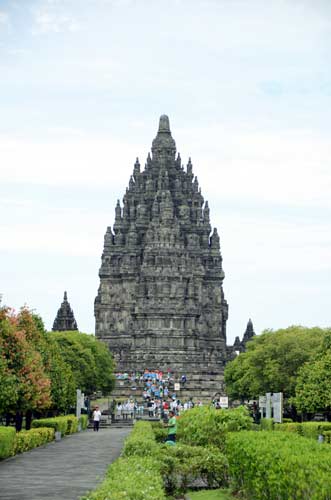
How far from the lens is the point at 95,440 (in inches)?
2265

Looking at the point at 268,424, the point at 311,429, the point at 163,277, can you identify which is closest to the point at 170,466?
the point at 311,429

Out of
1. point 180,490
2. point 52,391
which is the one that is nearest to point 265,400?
point 52,391

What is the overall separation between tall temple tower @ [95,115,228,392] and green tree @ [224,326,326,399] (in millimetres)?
51821

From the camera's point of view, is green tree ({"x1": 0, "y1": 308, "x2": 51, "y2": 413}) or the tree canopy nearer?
the tree canopy

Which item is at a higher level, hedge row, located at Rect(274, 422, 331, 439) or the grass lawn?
hedge row, located at Rect(274, 422, 331, 439)

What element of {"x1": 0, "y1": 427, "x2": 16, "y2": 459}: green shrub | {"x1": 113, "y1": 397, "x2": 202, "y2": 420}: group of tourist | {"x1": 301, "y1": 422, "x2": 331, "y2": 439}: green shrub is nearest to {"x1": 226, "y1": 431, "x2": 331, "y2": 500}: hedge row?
{"x1": 0, "y1": 427, "x2": 16, "y2": 459}: green shrub

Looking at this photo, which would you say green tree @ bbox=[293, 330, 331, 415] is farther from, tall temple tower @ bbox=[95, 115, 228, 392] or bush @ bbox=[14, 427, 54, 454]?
tall temple tower @ bbox=[95, 115, 228, 392]

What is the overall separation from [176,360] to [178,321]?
7244 mm

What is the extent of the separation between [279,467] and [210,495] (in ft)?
36.7

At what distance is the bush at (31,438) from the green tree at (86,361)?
37818mm

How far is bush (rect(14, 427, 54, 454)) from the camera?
44903mm

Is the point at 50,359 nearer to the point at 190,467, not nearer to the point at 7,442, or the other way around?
the point at 7,442

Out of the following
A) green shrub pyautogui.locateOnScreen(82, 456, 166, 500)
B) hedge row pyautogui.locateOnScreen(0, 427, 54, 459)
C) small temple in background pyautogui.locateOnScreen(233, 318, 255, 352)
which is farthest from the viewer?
small temple in background pyautogui.locateOnScreen(233, 318, 255, 352)

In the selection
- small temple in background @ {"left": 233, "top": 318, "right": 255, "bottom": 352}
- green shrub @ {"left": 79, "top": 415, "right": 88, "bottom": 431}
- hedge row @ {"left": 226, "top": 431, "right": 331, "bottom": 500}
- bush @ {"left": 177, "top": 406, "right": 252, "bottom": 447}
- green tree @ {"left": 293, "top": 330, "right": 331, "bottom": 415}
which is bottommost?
hedge row @ {"left": 226, "top": 431, "right": 331, "bottom": 500}
